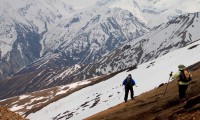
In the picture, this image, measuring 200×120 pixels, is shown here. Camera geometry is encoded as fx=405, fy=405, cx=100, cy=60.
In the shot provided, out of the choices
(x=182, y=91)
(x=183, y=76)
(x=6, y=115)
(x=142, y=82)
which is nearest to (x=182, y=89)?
(x=182, y=91)

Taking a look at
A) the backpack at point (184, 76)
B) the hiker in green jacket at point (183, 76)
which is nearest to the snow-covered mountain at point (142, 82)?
the hiker in green jacket at point (183, 76)

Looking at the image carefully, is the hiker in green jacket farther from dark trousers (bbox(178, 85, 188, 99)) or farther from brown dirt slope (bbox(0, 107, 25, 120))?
brown dirt slope (bbox(0, 107, 25, 120))

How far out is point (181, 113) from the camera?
84.2ft

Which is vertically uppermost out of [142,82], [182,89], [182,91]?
[142,82]

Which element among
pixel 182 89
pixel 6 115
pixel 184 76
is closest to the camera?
pixel 184 76

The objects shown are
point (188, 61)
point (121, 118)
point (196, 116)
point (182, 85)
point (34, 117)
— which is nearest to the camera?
point (196, 116)

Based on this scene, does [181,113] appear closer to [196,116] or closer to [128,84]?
[196,116]

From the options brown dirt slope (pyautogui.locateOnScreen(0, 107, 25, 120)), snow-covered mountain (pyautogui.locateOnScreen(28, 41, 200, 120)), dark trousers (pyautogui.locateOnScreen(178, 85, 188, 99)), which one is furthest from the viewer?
snow-covered mountain (pyautogui.locateOnScreen(28, 41, 200, 120))

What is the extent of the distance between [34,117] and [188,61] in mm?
113791

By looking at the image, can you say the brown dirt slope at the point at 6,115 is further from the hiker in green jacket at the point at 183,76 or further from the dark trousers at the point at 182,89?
the dark trousers at the point at 182,89

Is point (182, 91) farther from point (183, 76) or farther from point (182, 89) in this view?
point (183, 76)

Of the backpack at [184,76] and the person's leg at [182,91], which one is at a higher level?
the backpack at [184,76]

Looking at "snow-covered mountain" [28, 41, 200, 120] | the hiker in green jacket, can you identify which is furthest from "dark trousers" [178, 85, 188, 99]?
"snow-covered mountain" [28, 41, 200, 120]

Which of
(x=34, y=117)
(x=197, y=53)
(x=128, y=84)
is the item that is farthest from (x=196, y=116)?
(x=34, y=117)
